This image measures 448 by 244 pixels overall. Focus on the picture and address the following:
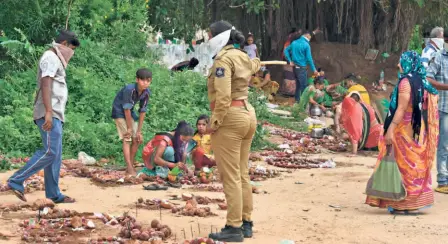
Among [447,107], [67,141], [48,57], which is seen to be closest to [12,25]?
[67,141]

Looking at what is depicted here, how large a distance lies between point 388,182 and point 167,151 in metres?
2.83

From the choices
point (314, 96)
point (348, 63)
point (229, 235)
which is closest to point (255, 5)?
point (314, 96)

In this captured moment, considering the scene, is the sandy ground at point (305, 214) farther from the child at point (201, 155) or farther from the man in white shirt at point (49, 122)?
the child at point (201, 155)

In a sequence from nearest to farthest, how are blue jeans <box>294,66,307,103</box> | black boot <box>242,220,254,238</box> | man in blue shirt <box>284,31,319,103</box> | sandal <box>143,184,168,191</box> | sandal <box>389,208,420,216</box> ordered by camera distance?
black boot <box>242,220,254,238</box>
sandal <box>389,208,420,216</box>
sandal <box>143,184,168,191</box>
man in blue shirt <box>284,31,319,103</box>
blue jeans <box>294,66,307,103</box>

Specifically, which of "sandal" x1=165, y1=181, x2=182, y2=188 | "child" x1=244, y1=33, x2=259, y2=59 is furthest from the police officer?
"child" x1=244, y1=33, x2=259, y2=59

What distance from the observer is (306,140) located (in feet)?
45.0

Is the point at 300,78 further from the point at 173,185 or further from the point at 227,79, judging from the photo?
the point at 227,79

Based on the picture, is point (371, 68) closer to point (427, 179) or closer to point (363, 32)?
point (363, 32)

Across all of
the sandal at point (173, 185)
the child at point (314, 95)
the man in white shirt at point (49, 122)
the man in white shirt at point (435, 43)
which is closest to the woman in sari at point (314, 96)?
the child at point (314, 95)

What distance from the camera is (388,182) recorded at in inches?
324

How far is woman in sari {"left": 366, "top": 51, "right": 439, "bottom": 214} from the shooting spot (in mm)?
8266

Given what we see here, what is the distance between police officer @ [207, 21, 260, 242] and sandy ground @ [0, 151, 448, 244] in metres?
0.33

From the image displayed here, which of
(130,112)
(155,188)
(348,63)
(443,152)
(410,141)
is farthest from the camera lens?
(348,63)

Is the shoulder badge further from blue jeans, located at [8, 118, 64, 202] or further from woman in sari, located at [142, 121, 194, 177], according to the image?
woman in sari, located at [142, 121, 194, 177]
